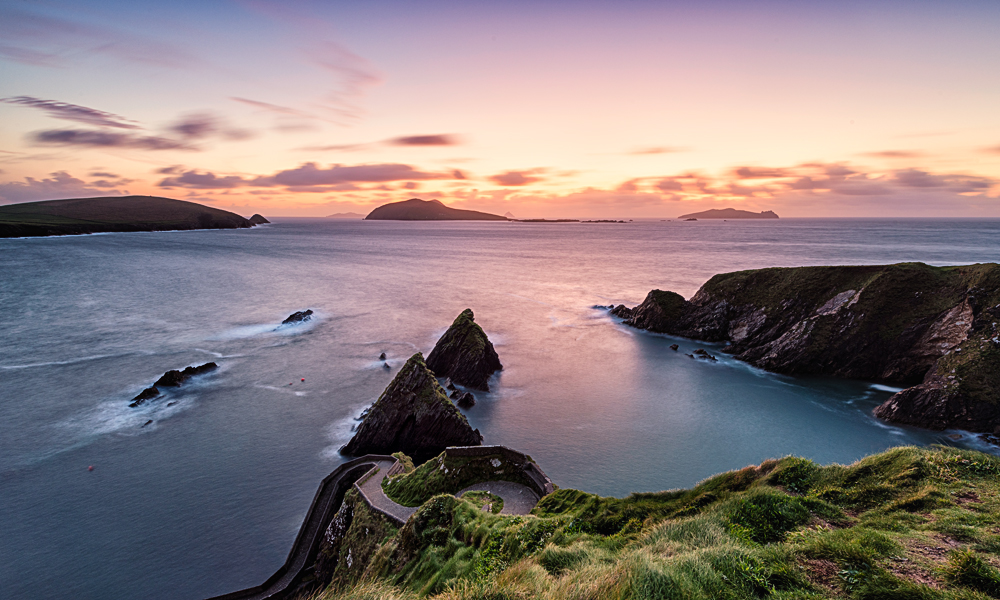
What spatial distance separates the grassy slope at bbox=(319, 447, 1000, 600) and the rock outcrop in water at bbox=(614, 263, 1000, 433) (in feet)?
84.3

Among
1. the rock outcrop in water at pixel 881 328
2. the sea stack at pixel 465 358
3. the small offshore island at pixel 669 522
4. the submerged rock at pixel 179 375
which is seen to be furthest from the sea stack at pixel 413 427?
the rock outcrop in water at pixel 881 328

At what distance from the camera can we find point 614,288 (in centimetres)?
9388

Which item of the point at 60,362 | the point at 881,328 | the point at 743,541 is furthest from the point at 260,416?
the point at 881,328

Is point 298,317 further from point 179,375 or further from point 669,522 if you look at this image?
point 669,522

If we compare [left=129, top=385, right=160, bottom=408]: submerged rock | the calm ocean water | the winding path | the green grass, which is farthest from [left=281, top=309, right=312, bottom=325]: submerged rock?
the green grass

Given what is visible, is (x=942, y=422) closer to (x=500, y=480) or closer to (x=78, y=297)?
(x=500, y=480)

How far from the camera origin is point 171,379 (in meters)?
41.6

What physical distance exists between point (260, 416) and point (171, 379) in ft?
41.9

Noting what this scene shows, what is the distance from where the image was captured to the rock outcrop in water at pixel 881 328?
3359 cm

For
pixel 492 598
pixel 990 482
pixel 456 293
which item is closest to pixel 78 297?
pixel 456 293

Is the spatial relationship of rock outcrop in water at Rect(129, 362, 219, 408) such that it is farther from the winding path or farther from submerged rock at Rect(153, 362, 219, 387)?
the winding path

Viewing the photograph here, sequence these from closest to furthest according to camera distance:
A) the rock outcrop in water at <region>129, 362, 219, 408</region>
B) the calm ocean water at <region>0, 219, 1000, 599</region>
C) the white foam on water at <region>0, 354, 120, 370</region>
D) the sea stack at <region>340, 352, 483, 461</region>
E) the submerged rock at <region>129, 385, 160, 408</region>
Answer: the calm ocean water at <region>0, 219, 1000, 599</region> → the sea stack at <region>340, 352, 483, 461</region> → the submerged rock at <region>129, 385, 160, 408</region> → the rock outcrop in water at <region>129, 362, 219, 408</region> → the white foam on water at <region>0, 354, 120, 370</region>

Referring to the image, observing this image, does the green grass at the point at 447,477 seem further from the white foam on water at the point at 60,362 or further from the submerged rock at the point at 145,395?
the white foam on water at the point at 60,362

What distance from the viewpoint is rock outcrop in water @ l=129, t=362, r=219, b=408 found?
38.8 metres
